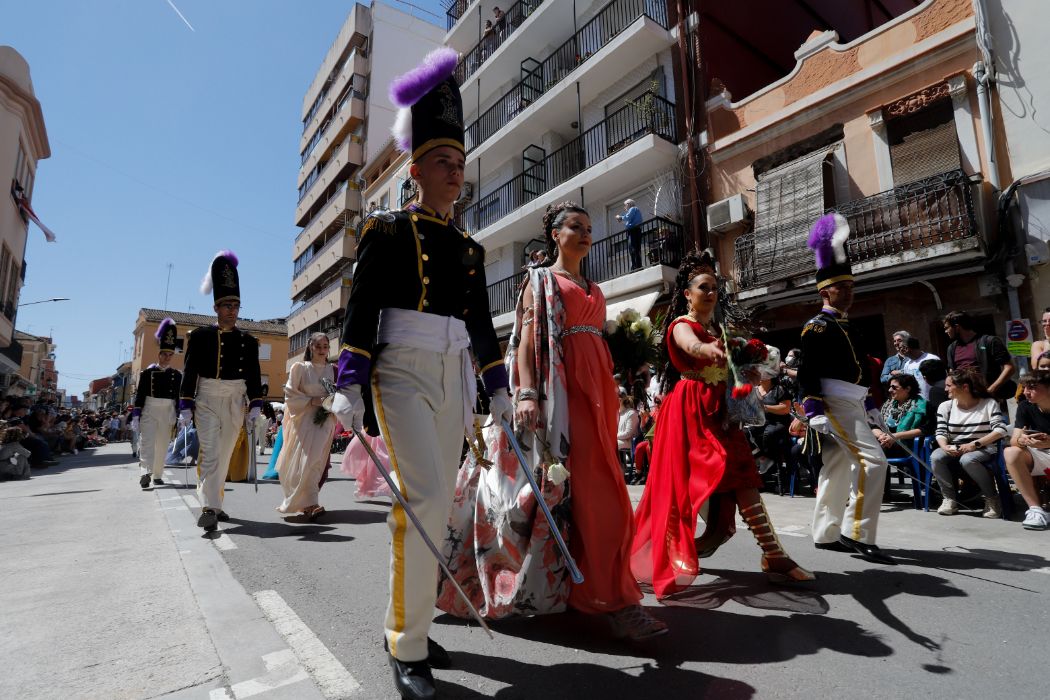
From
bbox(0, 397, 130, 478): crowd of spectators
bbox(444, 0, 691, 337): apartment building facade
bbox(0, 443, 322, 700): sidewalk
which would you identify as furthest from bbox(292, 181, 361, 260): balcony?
bbox(0, 443, 322, 700): sidewalk

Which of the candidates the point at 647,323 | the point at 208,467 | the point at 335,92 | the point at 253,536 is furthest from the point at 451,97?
the point at 335,92

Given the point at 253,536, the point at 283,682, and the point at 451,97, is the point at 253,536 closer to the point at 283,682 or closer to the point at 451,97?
the point at 283,682

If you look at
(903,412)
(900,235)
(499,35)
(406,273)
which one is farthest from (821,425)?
(499,35)

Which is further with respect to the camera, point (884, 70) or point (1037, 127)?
point (884, 70)

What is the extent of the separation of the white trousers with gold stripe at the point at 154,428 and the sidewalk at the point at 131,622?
436cm

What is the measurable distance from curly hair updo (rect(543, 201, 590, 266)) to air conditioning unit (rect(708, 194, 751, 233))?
1110 cm

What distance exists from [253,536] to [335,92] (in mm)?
38762

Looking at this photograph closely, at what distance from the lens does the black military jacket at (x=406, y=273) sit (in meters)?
2.33

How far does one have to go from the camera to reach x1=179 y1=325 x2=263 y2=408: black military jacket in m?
5.93

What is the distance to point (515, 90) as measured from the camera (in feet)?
71.5

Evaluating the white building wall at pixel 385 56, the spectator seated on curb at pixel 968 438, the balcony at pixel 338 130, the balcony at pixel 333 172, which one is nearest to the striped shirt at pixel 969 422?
the spectator seated on curb at pixel 968 438

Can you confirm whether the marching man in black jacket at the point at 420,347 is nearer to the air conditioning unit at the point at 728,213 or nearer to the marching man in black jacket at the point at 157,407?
the marching man in black jacket at the point at 157,407

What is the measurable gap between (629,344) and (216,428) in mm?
4351

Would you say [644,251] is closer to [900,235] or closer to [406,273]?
[900,235]
